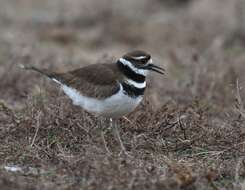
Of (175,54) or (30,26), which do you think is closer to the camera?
(175,54)

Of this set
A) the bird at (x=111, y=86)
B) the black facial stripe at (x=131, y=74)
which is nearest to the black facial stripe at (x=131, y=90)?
the bird at (x=111, y=86)

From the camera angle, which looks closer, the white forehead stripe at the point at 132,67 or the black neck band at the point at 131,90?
the black neck band at the point at 131,90

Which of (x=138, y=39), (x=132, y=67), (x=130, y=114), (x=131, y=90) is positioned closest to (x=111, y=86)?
(x=131, y=90)

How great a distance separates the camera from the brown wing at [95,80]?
7.01 meters

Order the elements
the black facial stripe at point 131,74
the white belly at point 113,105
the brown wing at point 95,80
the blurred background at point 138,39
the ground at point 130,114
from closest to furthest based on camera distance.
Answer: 1. the ground at point 130,114
2. the white belly at point 113,105
3. the brown wing at point 95,80
4. the black facial stripe at point 131,74
5. the blurred background at point 138,39

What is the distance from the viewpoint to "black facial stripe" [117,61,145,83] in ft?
23.4

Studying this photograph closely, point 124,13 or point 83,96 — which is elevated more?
point 83,96

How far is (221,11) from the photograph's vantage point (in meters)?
15.2

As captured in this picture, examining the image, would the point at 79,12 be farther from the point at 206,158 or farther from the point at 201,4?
the point at 206,158

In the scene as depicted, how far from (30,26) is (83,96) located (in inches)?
294

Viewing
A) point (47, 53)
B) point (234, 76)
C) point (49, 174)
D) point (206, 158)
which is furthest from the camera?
point (47, 53)

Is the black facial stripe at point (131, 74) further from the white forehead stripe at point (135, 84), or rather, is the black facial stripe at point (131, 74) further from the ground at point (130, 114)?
the ground at point (130, 114)

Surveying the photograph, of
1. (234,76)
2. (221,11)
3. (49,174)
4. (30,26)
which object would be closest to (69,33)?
(30,26)

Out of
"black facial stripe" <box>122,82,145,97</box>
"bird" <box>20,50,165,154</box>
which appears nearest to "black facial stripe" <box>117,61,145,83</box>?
"bird" <box>20,50,165,154</box>
